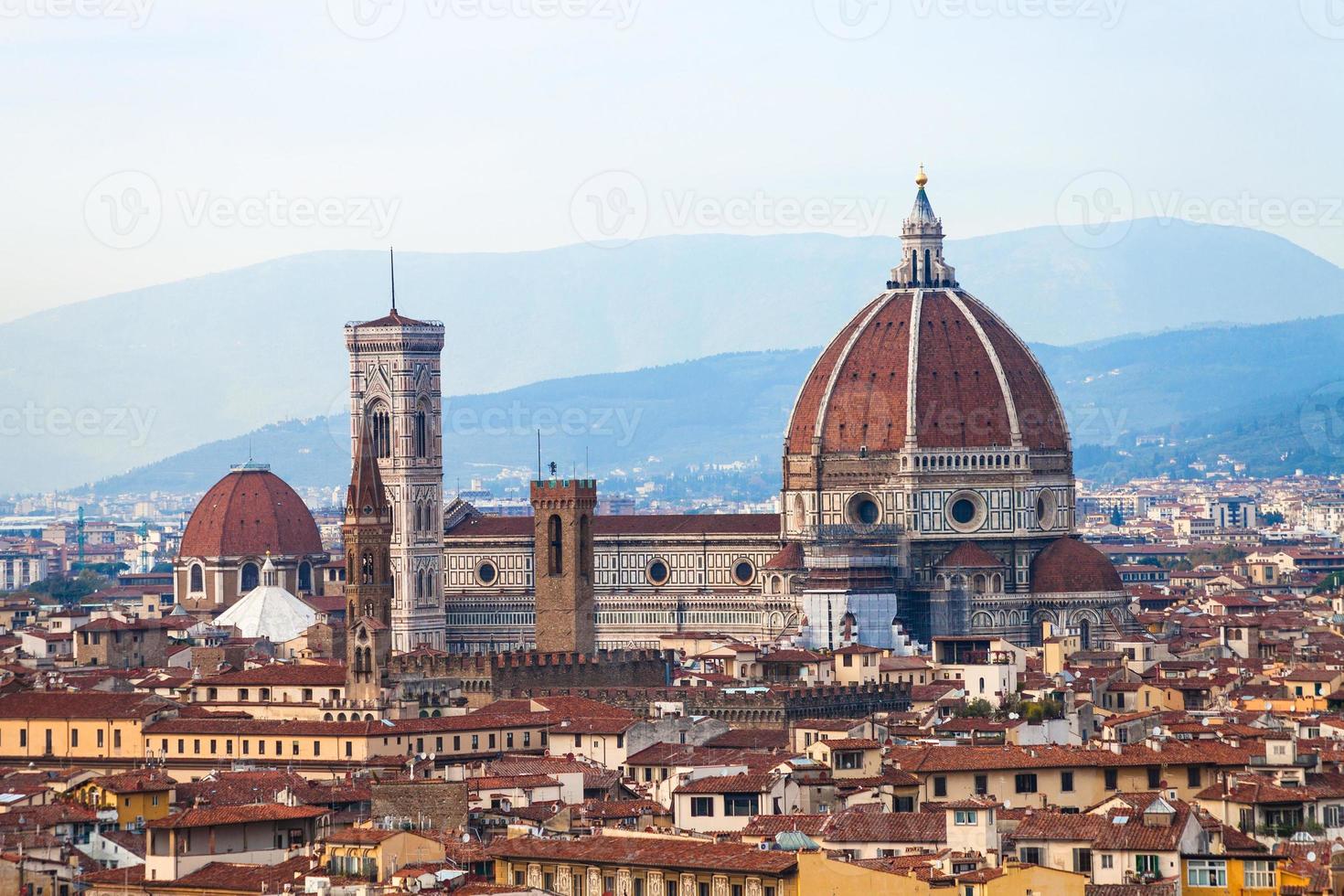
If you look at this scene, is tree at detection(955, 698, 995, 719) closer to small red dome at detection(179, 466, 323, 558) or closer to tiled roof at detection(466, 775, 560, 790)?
tiled roof at detection(466, 775, 560, 790)

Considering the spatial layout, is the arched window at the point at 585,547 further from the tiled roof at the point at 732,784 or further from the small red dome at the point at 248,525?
the tiled roof at the point at 732,784

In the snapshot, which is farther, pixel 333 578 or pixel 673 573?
pixel 333 578

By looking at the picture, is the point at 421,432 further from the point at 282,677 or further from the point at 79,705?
the point at 79,705

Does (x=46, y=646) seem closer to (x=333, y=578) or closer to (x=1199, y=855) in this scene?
(x=333, y=578)

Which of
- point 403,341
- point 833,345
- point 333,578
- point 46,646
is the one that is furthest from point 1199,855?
point 333,578

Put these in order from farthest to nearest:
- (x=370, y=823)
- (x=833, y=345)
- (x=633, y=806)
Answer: (x=833, y=345) → (x=633, y=806) → (x=370, y=823)

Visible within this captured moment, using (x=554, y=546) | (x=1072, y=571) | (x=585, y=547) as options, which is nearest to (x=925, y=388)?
(x=1072, y=571)
